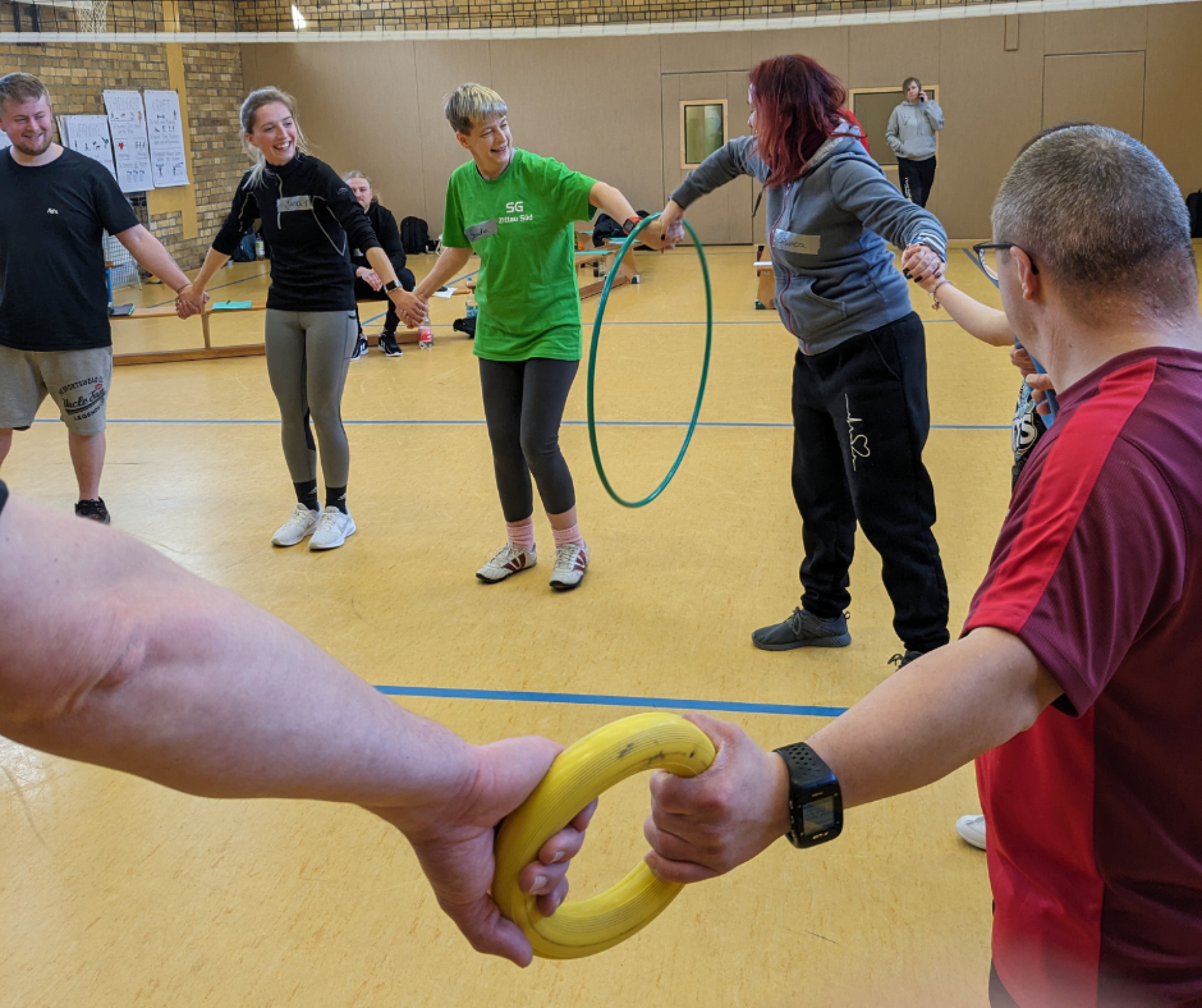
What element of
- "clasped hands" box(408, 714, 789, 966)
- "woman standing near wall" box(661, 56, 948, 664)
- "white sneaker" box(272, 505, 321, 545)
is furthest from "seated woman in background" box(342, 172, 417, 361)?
"clasped hands" box(408, 714, 789, 966)

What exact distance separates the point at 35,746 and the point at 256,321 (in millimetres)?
10556

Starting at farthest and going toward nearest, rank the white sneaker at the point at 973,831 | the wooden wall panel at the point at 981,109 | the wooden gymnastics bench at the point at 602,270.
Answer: the wooden wall panel at the point at 981,109
the wooden gymnastics bench at the point at 602,270
the white sneaker at the point at 973,831

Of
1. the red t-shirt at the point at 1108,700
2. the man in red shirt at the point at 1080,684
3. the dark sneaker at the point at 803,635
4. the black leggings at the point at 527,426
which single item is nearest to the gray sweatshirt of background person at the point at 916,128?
the black leggings at the point at 527,426

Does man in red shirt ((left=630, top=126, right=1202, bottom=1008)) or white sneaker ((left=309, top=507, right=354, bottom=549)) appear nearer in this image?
man in red shirt ((left=630, top=126, right=1202, bottom=1008))

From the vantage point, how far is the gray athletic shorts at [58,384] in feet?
15.7

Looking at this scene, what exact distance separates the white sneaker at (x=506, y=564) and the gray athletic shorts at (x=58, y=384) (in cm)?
193

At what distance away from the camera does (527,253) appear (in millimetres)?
4125

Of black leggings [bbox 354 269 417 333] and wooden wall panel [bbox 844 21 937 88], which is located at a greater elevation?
wooden wall panel [bbox 844 21 937 88]

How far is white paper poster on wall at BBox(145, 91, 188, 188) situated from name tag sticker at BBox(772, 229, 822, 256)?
12679 millimetres

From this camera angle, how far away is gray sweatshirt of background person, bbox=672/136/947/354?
3098 mm

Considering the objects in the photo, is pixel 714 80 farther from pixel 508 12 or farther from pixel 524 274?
pixel 524 274

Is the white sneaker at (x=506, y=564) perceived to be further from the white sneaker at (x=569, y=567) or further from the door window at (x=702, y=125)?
the door window at (x=702, y=125)

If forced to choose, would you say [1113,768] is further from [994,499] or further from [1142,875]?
[994,499]

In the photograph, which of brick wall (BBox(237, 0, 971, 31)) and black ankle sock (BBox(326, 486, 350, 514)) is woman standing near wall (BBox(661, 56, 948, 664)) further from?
brick wall (BBox(237, 0, 971, 31))
